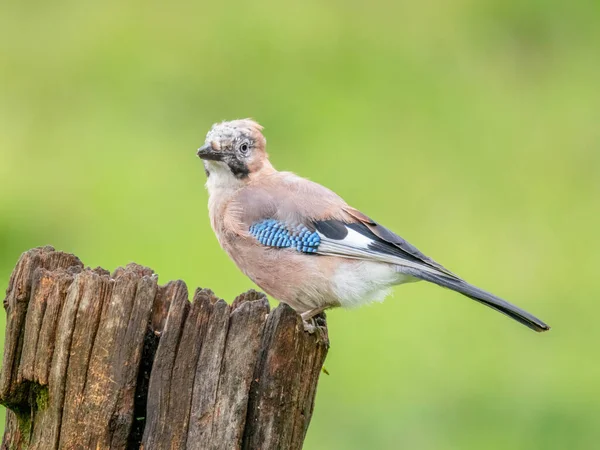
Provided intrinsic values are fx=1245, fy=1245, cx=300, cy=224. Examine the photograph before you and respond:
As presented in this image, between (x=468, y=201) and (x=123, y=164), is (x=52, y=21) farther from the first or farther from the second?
(x=468, y=201)

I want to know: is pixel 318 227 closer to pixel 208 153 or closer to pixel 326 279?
pixel 326 279

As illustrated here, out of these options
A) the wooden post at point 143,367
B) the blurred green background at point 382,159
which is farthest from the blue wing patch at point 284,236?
the blurred green background at point 382,159

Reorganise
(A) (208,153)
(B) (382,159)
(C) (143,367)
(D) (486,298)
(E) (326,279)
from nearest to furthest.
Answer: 1. (C) (143,367)
2. (D) (486,298)
3. (E) (326,279)
4. (A) (208,153)
5. (B) (382,159)

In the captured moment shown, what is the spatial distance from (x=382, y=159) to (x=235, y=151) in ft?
15.9

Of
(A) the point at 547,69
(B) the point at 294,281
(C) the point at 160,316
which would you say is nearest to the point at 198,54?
(A) the point at 547,69

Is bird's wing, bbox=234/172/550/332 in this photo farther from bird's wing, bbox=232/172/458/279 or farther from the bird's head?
the bird's head

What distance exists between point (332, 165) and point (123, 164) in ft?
6.14

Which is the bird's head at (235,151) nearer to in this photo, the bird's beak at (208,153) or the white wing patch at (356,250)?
the bird's beak at (208,153)

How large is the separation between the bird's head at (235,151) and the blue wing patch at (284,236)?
0.56 metres

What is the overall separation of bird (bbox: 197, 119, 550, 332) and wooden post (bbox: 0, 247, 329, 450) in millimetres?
1144

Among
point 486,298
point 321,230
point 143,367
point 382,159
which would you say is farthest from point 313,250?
point 382,159

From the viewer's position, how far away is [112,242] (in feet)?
34.0

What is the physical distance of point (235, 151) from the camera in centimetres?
661

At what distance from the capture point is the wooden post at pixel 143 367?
Answer: 14.6ft
